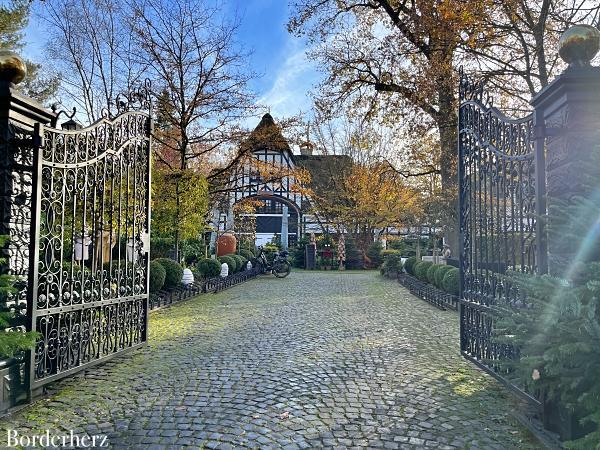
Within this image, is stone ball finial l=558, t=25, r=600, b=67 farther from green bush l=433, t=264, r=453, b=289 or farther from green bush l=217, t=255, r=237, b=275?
green bush l=217, t=255, r=237, b=275

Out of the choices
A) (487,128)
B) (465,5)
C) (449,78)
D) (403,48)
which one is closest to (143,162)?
(487,128)

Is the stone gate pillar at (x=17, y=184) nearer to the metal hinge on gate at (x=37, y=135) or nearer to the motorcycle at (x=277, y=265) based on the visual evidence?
the metal hinge on gate at (x=37, y=135)

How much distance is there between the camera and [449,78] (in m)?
10.6

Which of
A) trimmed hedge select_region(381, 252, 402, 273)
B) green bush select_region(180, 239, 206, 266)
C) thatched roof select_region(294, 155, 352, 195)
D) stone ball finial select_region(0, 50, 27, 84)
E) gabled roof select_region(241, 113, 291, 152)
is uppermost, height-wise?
thatched roof select_region(294, 155, 352, 195)

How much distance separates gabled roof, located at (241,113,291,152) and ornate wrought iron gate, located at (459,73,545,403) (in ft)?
29.3

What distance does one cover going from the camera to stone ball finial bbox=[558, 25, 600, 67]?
322 centimetres

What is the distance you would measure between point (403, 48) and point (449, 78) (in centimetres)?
308

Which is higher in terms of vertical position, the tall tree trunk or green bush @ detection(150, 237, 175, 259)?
the tall tree trunk

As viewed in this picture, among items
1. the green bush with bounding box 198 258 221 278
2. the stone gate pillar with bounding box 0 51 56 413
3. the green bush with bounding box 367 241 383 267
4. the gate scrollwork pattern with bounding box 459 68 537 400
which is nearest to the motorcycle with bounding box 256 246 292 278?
the green bush with bounding box 198 258 221 278

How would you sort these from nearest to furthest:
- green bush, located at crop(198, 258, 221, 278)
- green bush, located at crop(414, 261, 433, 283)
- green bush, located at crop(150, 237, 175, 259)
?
green bush, located at crop(414, 261, 433, 283) < green bush, located at crop(198, 258, 221, 278) < green bush, located at crop(150, 237, 175, 259)

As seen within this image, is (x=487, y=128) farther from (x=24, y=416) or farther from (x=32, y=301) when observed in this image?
(x=24, y=416)

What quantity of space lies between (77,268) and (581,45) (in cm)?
488

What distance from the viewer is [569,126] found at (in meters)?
3.13

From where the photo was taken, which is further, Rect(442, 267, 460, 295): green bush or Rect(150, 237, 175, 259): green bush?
Rect(150, 237, 175, 259): green bush
